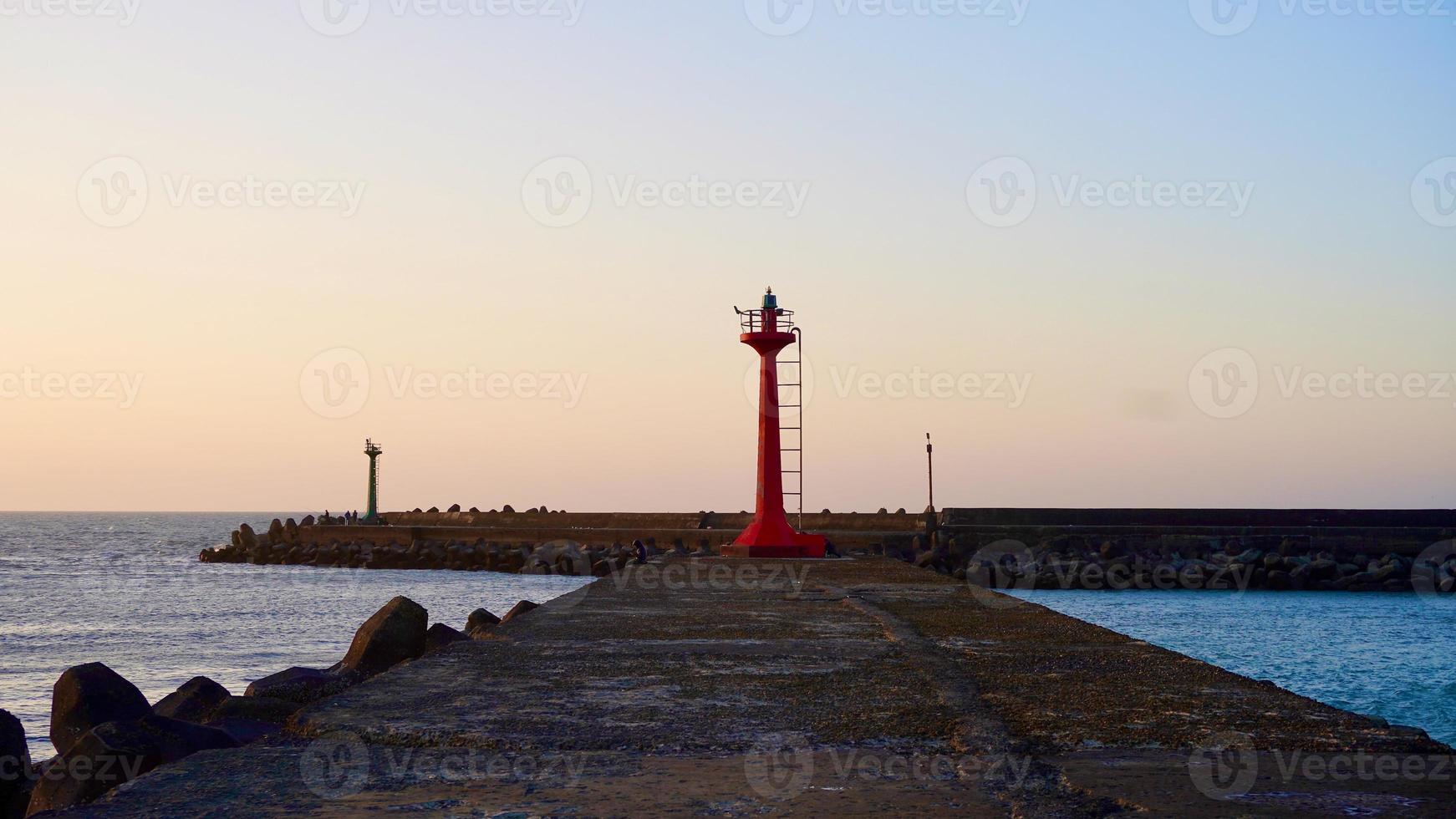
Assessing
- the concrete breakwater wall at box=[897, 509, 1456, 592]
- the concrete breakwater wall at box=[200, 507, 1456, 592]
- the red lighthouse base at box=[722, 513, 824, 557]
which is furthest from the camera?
the concrete breakwater wall at box=[200, 507, 1456, 592]

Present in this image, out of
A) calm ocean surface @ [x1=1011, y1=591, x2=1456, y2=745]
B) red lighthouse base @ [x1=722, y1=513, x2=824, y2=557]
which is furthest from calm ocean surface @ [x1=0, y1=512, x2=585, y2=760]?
calm ocean surface @ [x1=1011, y1=591, x2=1456, y2=745]

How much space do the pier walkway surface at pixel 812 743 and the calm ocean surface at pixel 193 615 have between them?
5.40 metres

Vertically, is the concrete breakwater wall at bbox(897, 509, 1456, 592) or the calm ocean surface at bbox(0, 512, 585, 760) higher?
the concrete breakwater wall at bbox(897, 509, 1456, 592)

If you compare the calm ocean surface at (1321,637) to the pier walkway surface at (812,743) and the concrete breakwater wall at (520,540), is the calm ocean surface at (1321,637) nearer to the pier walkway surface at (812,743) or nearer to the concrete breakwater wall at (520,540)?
the pier walkway surface at (812,743)

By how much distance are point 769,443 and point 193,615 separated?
11.0 meters

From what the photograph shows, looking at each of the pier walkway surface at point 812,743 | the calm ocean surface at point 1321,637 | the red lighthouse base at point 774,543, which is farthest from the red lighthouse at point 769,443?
the pier walkway surface at point 812,743

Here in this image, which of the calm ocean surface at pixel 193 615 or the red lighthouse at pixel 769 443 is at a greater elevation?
the red lighthouse at pixel 769 443

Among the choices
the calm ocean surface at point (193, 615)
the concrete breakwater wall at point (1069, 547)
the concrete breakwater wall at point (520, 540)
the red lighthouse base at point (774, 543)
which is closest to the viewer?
the calm ocean surface at point (193, 615)

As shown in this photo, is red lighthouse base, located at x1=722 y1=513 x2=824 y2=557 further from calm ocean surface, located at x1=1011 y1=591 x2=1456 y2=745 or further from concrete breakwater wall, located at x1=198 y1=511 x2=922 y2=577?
concrete breakwater wall, located at x1=198 y1=511 x2=922 y2=577

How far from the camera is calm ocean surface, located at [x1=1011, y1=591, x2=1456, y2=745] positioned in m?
12.0

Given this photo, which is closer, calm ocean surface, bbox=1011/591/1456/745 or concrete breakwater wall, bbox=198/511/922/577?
calm ocean surface, bbox=1011/591/1456/745

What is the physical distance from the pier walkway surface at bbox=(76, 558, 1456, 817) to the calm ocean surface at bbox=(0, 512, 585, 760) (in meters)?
5.40

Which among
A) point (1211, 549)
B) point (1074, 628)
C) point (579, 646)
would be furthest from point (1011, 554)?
point (579, 646)

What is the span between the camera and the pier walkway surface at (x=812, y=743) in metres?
2.99
